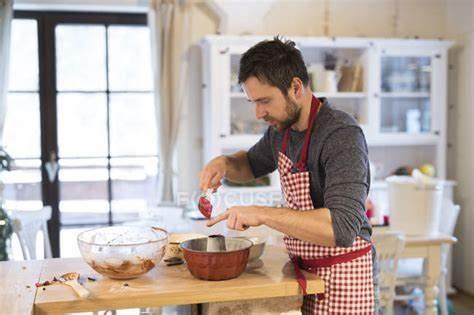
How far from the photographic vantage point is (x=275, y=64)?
1.62 m

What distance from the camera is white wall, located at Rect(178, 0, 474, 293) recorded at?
418 cm

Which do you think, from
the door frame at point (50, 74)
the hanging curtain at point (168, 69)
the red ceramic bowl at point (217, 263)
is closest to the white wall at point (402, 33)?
the hanging curtain at point (168, 69)

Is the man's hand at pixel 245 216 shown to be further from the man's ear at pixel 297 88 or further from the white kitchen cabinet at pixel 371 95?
the white kitchen cabinet at pixel 371 95

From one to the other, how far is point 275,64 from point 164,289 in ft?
2.31

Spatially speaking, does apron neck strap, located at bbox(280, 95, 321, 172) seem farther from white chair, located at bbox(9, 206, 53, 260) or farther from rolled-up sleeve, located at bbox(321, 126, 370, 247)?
white chair, located at bbox(9, 206, 53, 260)

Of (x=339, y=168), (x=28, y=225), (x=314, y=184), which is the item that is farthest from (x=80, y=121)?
(x=339, y=168)

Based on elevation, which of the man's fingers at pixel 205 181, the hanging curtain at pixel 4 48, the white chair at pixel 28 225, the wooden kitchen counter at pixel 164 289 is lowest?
the white chair at pixel 28 225

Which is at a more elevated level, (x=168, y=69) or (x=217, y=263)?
(x=168, y=69)

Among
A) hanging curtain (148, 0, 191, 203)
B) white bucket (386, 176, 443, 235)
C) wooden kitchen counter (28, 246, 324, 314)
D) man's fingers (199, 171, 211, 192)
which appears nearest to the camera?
wooden kitchen counter (28, 246, 324, 314)

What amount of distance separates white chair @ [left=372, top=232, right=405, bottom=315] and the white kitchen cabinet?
43.6 inches

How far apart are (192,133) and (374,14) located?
1.73 metres

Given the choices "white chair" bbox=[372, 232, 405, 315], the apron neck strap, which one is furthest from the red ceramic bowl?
"white chair" bbox=[372, 232, 405, 315]

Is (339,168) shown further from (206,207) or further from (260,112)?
(206,207)

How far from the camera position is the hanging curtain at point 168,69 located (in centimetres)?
400
